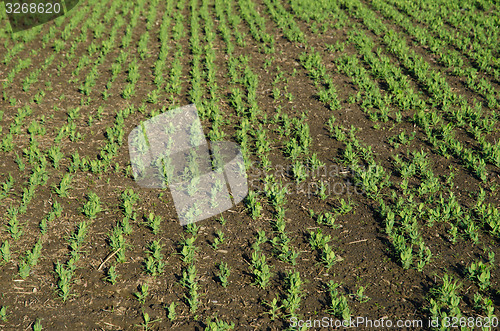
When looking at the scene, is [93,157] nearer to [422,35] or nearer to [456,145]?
→ [456,145]

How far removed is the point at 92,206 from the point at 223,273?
1836 millimetres

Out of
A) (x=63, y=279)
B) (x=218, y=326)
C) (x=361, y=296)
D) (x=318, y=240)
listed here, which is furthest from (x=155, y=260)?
(x=361, y=296)

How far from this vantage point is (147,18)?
11.1 meters

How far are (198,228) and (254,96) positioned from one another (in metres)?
3.35

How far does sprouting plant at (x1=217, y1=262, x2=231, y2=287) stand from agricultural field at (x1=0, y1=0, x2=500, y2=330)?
4 centimetres

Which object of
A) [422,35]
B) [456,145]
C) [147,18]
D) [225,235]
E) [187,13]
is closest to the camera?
[225,235]

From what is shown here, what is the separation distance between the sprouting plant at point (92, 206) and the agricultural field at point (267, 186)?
0.09ft

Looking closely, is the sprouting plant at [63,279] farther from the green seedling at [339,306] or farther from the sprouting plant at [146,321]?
the green seedling at [339,306]

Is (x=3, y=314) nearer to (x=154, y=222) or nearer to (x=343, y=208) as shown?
(x=154, y=222)

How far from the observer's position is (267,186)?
16.5ft

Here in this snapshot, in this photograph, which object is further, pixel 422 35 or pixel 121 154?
pixel 422 35

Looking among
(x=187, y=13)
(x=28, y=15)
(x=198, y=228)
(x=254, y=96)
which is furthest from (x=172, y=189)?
(x=28, y=15)

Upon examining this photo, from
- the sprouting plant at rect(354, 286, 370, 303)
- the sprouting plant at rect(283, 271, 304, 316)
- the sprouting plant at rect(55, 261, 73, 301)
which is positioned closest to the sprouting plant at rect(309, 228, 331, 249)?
the sprouting plant at rect(283, 271, 304, 316)

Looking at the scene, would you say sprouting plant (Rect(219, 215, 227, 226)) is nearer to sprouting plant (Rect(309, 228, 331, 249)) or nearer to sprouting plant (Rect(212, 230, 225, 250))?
sprouting plant (Rect(212, 230, 225, 250))
